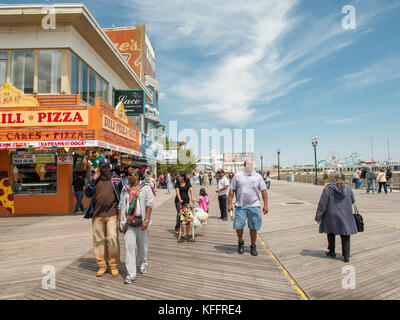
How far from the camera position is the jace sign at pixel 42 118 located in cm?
1116

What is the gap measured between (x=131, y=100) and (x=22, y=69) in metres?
7.12

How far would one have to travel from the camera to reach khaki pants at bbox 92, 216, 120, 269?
4629 millimetres

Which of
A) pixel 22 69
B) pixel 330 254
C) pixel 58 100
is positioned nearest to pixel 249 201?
pixel 330 254

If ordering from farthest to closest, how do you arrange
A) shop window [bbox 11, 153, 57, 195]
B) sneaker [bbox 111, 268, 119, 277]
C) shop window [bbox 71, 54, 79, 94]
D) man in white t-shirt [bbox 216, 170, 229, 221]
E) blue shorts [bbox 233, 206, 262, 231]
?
shop window [bbox 71, 54, 79, 94] < shop window [bbox 11, 153, 57, 195] < man in white t-shirt [bbox 216, 170, 229, 221] < blue shorts [bbox 233, 206, 262, 231] < sneaker [bbox 111, 268, 119, 277]

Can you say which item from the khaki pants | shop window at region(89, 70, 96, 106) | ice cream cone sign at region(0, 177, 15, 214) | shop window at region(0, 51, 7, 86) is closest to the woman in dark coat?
the khaki pants

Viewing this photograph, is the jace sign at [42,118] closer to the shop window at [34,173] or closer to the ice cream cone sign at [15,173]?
the shop window at [34,173]

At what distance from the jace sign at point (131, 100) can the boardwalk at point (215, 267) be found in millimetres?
11657

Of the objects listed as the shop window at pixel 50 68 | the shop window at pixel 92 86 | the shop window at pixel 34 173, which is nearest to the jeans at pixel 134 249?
the shop window at pixel 34 173

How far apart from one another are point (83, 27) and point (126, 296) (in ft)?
43.8

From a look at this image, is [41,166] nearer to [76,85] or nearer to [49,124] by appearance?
[49,124]

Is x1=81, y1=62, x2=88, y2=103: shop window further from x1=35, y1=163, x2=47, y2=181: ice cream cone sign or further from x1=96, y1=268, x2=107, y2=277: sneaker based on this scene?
x1=96, y1=268, x2=107, y2=277: sneaker

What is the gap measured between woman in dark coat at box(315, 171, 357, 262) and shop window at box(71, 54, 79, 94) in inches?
476

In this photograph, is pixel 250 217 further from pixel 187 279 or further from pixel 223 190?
pixel 223 190
